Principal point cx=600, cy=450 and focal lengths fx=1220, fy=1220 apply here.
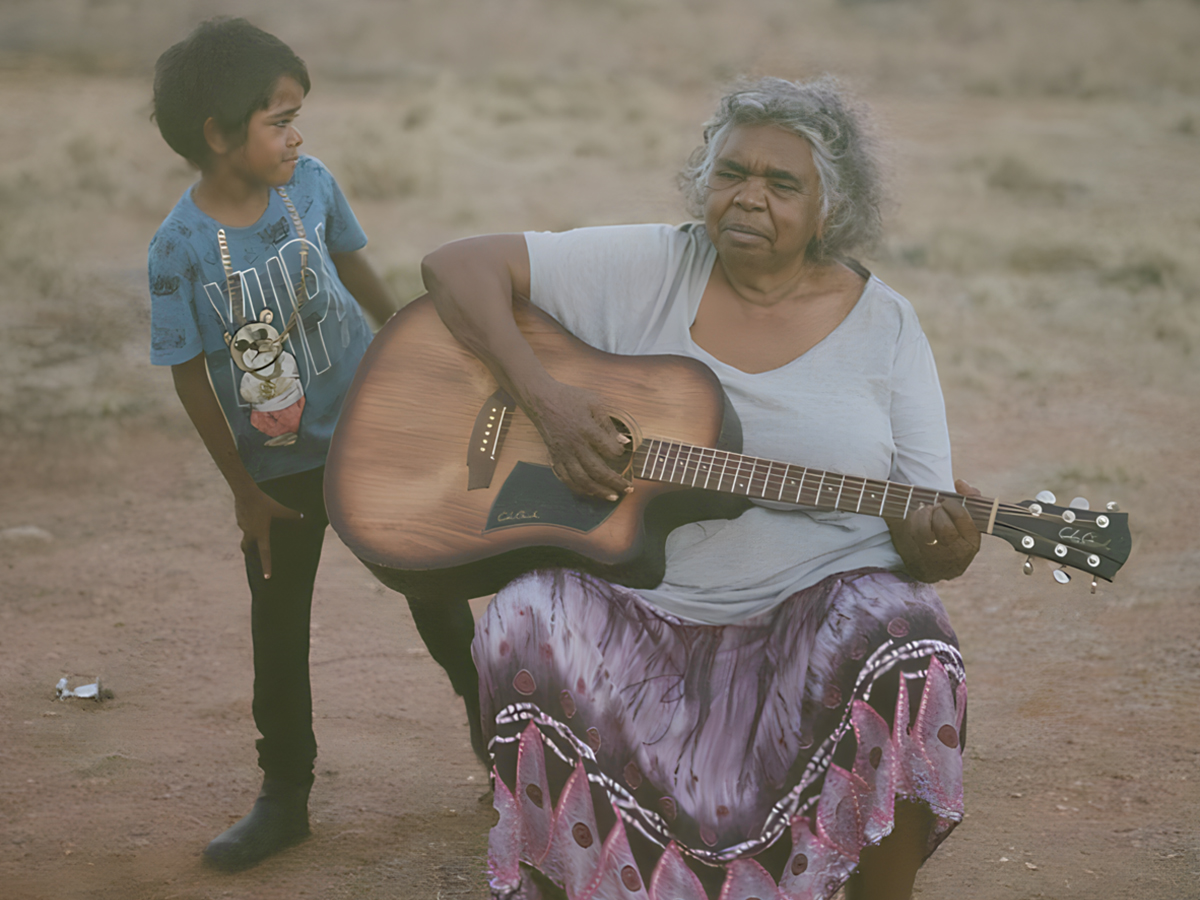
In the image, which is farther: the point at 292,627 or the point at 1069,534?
the point at 292,627

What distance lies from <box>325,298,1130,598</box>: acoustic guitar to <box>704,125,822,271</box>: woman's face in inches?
12.0

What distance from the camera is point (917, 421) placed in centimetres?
268

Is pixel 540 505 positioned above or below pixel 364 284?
below

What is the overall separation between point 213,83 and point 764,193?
1268 mm

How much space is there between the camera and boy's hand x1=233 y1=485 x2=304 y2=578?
2.88 meters

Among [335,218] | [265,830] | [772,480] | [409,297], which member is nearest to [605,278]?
[772,480]

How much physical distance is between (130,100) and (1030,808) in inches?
585

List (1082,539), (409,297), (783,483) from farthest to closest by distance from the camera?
1. (409,297)
2. (783,483)
3. (1082,539)

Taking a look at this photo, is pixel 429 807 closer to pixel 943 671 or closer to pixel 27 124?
pixel 943 671

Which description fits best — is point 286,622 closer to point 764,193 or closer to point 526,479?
point 526,479

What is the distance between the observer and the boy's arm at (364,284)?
3189mm

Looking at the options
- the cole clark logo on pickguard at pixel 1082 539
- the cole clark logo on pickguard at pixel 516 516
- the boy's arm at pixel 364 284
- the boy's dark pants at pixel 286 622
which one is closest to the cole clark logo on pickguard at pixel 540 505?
the cole clark logo on pickguard at pixel 516 516

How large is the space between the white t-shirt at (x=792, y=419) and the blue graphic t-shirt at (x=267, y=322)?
2.15 feet

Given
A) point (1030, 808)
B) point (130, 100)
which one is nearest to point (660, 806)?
point (1030, 808)
